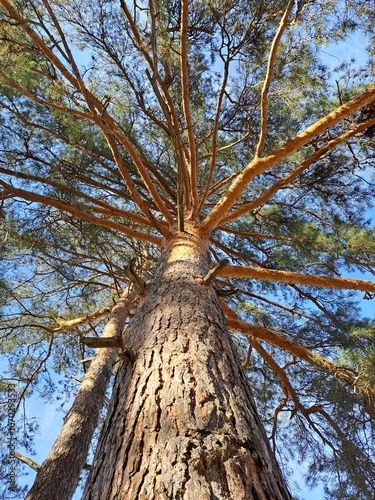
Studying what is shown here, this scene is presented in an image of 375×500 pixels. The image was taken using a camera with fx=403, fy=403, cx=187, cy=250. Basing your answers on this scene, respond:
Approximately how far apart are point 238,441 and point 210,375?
0.31 m

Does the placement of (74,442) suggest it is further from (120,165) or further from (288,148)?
(288,148)

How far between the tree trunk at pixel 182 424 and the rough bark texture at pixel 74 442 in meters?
2.09

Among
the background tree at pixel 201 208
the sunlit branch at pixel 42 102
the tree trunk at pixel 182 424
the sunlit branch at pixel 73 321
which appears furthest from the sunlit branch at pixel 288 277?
the sunlit branch at pixel 73 321

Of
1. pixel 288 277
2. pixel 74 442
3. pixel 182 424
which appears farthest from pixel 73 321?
pixel 182 424

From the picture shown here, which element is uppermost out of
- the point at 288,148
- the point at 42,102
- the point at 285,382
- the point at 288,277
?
the point at 42,102

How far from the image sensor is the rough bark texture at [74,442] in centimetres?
320

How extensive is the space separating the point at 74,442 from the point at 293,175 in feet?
Result: 10.2

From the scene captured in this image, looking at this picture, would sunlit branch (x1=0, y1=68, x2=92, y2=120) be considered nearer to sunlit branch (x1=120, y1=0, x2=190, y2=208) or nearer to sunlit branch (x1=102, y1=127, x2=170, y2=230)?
sunlit branch (x1=102, y1=127, x2=170, y2=230)

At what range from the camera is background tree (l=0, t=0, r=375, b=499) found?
211 cm

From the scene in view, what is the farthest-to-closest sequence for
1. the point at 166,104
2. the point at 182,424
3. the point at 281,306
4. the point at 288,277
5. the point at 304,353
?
the point at 281,306
the point at 166,104
the point at 288,277
the point at 304,353
the point at 182,424

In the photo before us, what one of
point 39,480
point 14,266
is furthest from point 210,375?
point 14,266

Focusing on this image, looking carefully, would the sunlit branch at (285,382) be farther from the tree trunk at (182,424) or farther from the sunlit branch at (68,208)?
the tree trunk at (182,424)

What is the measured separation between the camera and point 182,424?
1.15 metres

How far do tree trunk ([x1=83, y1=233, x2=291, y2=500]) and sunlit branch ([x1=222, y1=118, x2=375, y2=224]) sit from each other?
1981mm
